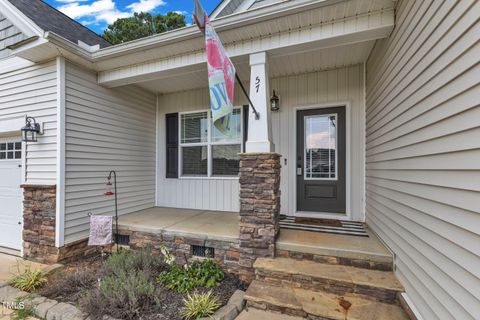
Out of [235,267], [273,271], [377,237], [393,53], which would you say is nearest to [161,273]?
[235,267]

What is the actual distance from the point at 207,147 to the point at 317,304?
3459 millimetres

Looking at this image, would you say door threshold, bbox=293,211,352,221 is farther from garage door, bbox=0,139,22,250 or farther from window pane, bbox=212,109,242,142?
garage door, bbox=0,139,22,250

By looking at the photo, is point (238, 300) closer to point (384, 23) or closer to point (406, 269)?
point (406, 269)

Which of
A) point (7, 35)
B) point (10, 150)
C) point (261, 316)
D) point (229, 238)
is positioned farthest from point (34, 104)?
point (261, 316)

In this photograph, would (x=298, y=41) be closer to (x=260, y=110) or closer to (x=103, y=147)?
(x=260, y=110)

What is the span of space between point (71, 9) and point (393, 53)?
10826 millimetres

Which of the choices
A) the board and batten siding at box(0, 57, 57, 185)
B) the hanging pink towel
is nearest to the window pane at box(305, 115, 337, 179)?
the hanging pink towel

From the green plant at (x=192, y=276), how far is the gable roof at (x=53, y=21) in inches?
157

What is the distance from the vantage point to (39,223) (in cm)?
353

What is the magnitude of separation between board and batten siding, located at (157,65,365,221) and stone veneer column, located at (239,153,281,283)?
1411 mm

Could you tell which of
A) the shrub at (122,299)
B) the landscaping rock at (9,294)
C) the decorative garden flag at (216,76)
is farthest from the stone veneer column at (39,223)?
the decorative garden flag at (216,76)

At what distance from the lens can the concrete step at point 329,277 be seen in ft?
7.12

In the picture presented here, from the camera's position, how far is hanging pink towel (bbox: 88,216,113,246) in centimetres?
350

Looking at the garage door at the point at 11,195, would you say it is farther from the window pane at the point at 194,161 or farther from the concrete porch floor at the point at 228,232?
the window pane at the point at 194,161
